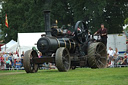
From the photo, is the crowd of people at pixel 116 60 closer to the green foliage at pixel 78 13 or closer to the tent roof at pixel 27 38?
the tent roof at pixel 27 38

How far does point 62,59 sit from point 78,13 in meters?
23.7

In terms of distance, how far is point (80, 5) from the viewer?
3853 centimetres

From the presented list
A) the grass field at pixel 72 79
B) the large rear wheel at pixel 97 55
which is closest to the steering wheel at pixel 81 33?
the large rear wheel at pixel 97 55

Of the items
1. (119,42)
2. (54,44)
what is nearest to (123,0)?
(119,42)

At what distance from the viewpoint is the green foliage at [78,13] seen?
1463 inches

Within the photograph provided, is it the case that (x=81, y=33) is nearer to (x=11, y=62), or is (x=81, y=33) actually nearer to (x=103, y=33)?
(x=103, y=33)

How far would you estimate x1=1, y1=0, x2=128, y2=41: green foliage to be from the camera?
37.2 metres

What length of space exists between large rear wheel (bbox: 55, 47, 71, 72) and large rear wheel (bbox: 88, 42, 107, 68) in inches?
61.8

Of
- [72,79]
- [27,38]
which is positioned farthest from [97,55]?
[27,38]

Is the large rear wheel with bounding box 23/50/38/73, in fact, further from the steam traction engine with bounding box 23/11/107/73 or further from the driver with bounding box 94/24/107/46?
the driver with bounding box 94/24/107/46

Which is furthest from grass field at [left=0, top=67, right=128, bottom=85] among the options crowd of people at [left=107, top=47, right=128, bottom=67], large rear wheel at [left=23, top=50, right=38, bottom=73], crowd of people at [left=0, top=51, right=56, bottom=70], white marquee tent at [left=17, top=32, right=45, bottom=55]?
white marquee tent at [left=17, top=32, right=45, bottom=55]

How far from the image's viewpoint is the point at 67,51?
49.9 feet

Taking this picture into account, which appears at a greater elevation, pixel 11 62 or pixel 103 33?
pixel 103 33

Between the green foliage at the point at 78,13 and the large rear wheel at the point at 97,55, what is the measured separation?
18.5 m
